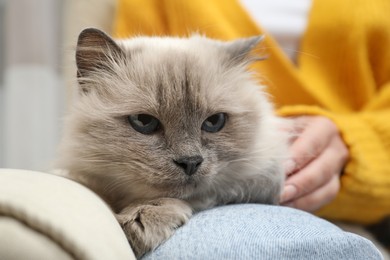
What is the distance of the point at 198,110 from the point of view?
0.93 m

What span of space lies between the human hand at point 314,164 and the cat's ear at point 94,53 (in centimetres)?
53

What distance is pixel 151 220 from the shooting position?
2.73ft

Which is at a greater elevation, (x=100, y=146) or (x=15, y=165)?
(x=100, y=146)

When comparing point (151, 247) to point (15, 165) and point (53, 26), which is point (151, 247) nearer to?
point (15, 165)

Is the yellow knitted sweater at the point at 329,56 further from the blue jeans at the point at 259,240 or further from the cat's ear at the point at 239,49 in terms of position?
the blue jeans at the point at 259,240

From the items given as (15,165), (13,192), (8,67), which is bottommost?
(15,165)

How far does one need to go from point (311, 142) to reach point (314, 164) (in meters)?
0.06

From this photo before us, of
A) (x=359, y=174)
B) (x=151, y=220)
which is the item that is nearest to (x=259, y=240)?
(x=151, y=220)

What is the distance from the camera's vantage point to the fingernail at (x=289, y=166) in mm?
1213

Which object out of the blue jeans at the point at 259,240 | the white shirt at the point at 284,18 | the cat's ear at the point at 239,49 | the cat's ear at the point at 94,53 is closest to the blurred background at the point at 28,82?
the white shirt at the point at 284,18

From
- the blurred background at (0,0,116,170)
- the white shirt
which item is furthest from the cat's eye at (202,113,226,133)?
the blurred background at (0,0,116,170)

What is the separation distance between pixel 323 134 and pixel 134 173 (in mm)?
645

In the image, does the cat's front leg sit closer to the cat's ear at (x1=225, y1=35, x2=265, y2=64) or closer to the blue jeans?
the blue jeans

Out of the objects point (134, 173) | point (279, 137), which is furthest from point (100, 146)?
point (279, 137)
